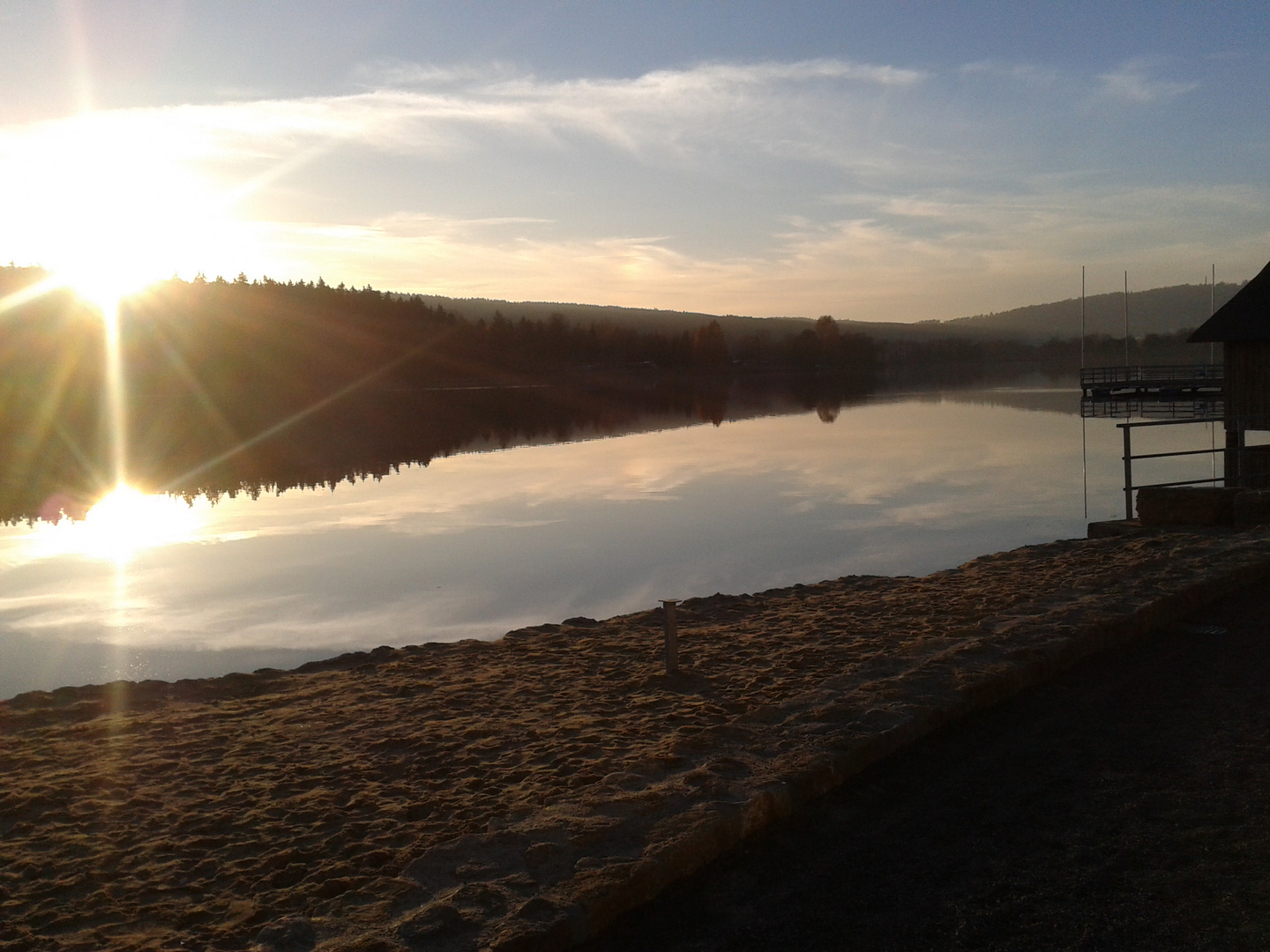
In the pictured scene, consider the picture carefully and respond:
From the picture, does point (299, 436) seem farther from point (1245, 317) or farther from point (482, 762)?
point (482, 762)

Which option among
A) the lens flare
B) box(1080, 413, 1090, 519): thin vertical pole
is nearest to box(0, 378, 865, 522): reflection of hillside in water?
the lens flare

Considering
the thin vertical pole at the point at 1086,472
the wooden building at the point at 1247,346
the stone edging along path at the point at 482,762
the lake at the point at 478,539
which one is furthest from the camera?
the wooden building at the point at 1247,346

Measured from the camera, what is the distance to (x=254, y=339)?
95312 mm

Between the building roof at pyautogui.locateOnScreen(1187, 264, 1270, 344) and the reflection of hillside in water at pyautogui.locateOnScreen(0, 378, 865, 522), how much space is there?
712 inches

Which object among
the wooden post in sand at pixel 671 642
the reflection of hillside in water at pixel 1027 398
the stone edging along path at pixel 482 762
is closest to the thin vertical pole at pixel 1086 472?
the stone edging along path at pixel 482 762

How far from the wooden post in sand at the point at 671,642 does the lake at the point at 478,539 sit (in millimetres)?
3211

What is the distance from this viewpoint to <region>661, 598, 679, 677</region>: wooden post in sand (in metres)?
6.38

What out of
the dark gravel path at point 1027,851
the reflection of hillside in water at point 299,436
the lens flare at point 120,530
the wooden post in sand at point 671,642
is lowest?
the dark gravel path at point 1027,851

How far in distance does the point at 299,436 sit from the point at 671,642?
30.9 meters

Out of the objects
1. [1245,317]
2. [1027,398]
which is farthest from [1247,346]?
[1027,398]

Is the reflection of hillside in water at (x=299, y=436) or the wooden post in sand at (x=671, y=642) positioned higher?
the reflection of hillside in water at (x=299, y=436)

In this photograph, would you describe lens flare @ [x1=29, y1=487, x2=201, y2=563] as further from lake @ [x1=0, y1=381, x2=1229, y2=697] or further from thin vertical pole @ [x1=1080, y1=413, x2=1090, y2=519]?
thin vertical pole @ [x1=1080, y1=413, x2=1090, y2=519]

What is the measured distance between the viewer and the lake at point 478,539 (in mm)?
9828

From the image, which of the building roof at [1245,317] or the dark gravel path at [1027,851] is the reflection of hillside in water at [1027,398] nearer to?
the building roof at [1245,317]
